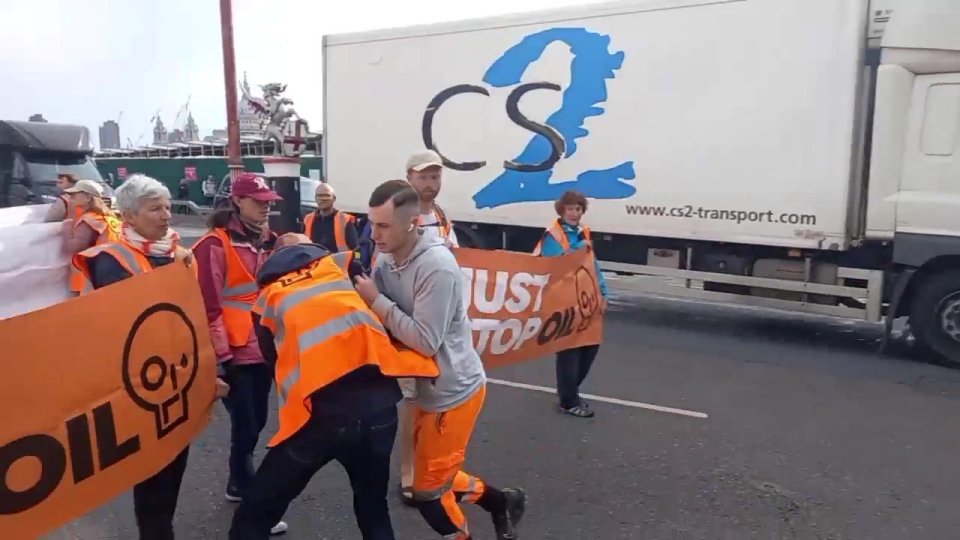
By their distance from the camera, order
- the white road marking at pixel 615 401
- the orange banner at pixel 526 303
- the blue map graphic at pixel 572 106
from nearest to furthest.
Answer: the orange banner at pixel 526 303 < the white road marking at pixel 615 401 < the blue map graphic at pixel 572 106

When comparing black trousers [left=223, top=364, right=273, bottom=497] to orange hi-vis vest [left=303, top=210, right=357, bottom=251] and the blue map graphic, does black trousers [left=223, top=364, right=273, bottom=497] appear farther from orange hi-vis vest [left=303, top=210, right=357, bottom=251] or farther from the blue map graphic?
the blue map graphic

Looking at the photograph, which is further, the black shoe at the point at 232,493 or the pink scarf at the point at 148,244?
the black shoe at the point at 232,493

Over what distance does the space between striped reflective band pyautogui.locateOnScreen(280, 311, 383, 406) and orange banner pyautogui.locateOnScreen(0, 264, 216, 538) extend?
25.6 inches

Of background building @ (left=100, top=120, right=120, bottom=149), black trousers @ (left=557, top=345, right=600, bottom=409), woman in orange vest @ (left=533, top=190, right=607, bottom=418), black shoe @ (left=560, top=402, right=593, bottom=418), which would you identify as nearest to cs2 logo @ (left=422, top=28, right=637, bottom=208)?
woman in orange vest @ (left=533, top=190, right=607, bottom=418)

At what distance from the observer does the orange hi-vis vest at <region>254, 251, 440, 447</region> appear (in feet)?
8.61

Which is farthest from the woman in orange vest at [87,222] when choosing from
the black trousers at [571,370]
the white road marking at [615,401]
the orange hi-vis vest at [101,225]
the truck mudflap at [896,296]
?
the truck mudflap at [896,296]

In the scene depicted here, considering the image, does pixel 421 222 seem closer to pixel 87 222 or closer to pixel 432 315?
pixel 432 315

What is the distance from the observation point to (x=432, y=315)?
289 cm

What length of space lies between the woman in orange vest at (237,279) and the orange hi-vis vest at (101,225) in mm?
1592

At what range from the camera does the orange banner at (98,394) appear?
247 cm

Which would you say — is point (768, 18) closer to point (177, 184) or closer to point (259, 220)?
point (259, 220)

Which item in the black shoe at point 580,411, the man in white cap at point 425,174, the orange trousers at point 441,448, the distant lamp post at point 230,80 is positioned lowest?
the black shoe at point 580,411

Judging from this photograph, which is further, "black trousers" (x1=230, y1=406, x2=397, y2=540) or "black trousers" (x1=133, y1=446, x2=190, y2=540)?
"black trousers" (x1=133, y1=446, x2=190, y2=540)

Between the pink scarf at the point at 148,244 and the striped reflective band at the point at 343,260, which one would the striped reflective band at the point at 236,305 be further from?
the striped reflective band at the point at 343,260
